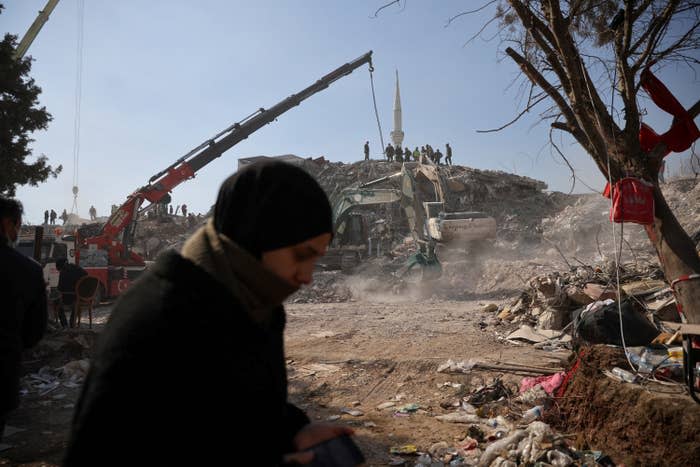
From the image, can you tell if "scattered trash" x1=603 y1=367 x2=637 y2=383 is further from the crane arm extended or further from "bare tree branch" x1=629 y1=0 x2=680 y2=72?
the crane arm extended

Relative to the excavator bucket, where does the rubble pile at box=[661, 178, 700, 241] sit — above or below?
above

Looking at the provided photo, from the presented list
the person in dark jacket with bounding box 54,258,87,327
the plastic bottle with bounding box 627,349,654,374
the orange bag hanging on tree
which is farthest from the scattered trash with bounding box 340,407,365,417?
the person in dark jacket with bounding box 54,258,87,327

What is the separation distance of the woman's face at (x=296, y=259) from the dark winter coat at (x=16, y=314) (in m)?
1.96

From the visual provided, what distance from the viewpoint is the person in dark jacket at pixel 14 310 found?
2.28 meters

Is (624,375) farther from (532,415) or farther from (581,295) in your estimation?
(581,295)

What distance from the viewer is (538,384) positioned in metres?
4.83

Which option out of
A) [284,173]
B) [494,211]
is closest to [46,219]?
[494,211]

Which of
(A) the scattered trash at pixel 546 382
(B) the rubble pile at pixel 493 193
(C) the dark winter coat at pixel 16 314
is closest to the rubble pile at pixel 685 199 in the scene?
(B) the rubble pile at pixel 493 193

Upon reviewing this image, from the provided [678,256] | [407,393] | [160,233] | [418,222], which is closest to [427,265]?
[418,222]

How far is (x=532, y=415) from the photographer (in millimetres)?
4281

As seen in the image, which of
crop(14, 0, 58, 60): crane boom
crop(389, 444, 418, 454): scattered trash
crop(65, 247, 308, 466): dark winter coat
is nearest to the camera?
crop(65, 247, 308, 466): dark winter coat

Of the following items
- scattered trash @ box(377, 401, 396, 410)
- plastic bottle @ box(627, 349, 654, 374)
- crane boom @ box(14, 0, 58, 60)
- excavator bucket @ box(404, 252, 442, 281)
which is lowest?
scattered trash @ box(377, 401, 396, 410)

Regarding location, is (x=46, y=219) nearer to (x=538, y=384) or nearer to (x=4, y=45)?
(x=4, y=45)

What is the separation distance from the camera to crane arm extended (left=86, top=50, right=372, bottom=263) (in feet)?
46.5
